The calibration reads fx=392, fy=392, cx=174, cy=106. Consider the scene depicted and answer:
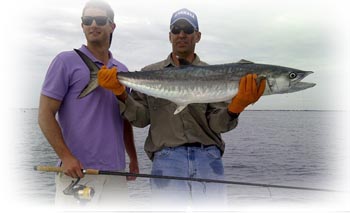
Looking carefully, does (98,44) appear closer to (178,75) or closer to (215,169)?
(178,75)

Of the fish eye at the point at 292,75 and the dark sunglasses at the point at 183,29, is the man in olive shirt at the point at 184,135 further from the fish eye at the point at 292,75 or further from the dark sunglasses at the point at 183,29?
the fish eye at the point at 292,75

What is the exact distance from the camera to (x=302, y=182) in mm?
17156

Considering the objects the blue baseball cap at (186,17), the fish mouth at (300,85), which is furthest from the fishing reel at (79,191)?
the fish mouth at (300,85)

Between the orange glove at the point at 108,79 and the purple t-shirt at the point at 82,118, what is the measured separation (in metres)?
0.19

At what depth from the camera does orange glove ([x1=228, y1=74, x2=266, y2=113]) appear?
468 cm

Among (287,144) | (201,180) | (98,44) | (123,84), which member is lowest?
(287,144)

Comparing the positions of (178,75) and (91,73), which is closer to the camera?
(91,73)

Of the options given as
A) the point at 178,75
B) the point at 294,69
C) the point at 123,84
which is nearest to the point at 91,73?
the point at 123,84

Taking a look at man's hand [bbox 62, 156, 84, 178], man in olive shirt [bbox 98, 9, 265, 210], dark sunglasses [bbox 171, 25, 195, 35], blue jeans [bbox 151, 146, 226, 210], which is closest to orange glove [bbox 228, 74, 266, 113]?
man in olive shirt [bbox 98, 9, 265, 210]

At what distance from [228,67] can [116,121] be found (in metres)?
Result: 1.60

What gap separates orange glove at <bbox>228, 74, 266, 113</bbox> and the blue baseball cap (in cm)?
105

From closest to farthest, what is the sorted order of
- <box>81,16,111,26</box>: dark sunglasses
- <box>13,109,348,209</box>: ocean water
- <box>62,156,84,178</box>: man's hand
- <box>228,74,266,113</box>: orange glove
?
1. <box>62,156,84,178</box>: man's hand
2. <box>228,74,266,113</box>: orange glove
3. <box>81,16,111,26</box>: dark sunglasses
4. <box>13,109,348,209</box>: ocean water

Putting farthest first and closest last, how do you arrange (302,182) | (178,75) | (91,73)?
(302,182), (178,75), (91,73)

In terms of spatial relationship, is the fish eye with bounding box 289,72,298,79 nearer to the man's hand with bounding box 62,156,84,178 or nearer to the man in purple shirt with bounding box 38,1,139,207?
the man in purple shirt with bounding box 38,1,139,207
